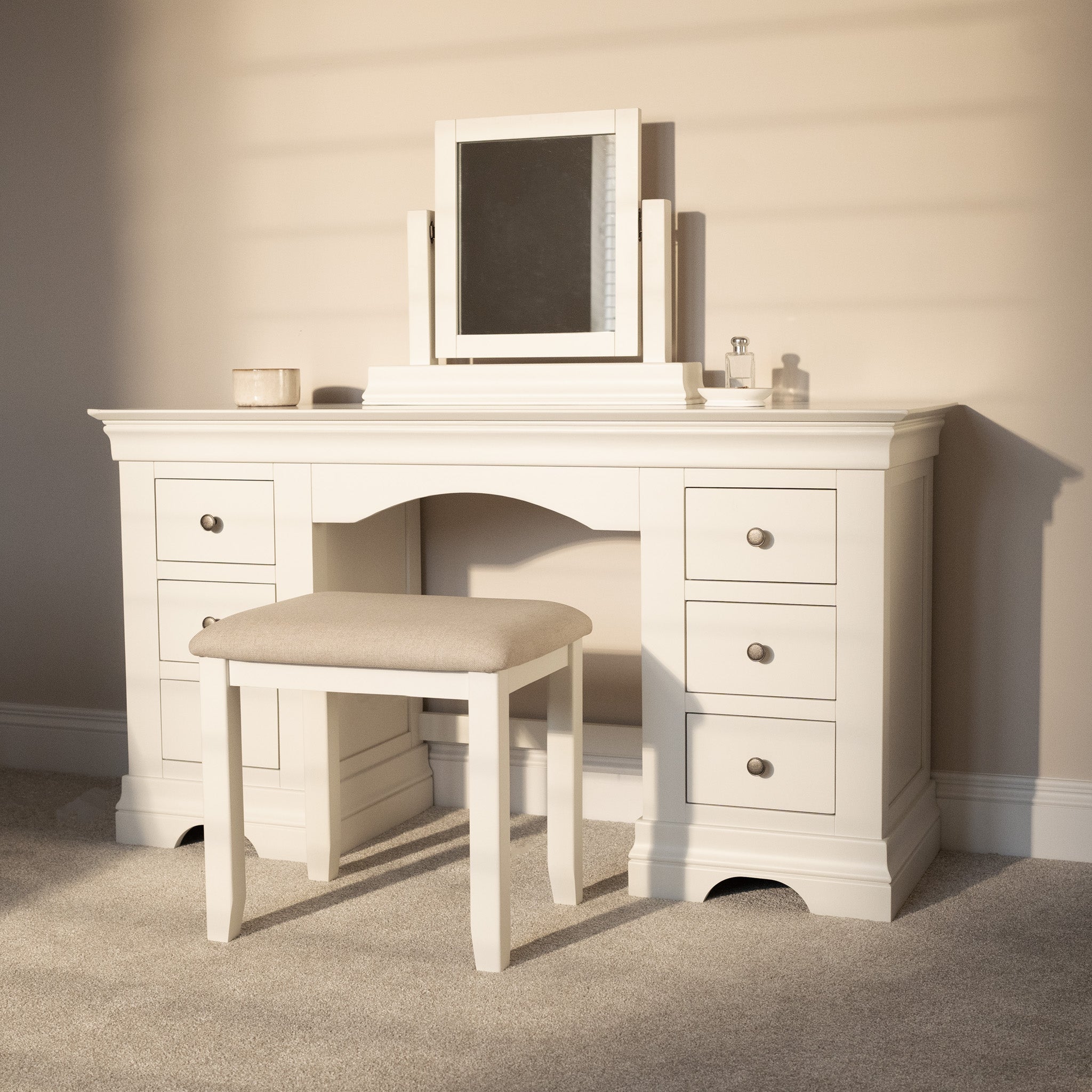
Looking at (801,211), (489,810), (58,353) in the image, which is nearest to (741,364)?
(801,211)

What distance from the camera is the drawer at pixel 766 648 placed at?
80.0 inches

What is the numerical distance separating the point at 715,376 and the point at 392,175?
2.56 ft

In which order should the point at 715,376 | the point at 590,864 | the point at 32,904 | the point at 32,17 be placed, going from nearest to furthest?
the point at 32,904, the point at 590,864, the point at 715,376, the point at 32,17

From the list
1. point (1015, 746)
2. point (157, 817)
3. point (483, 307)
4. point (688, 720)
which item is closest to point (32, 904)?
point (157, 817)

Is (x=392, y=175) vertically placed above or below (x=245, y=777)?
above

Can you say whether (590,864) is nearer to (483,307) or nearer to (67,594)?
(483,307)

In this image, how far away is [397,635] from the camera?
71.4 inches

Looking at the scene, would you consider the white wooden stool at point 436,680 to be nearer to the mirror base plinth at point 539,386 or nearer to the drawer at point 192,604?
the drawer at point 192,604

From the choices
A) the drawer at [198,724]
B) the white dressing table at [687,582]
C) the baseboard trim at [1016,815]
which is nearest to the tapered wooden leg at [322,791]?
the white dressing table at [687,582]

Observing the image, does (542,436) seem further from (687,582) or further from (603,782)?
(603,782)

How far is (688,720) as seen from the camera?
212 cm

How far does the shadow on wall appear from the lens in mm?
2340

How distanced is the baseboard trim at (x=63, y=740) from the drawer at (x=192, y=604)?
2.09 feet

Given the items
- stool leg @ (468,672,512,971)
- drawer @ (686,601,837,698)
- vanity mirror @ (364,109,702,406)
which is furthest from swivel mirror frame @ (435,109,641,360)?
stool leg @ (468,672,512,971)
